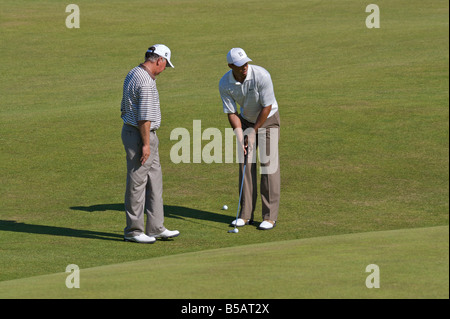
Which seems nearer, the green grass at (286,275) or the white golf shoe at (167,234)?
the green grass at (286,275)

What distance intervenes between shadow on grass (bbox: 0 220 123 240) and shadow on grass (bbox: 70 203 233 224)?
3.03 ft

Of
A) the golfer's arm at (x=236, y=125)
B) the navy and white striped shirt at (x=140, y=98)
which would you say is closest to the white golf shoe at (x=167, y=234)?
the navy and white striped shirt at (x=140, y=98)

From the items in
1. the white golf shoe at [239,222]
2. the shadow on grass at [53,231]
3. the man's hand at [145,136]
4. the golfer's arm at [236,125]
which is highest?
the golfer's arm at [236,125]

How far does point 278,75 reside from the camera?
22.5 m

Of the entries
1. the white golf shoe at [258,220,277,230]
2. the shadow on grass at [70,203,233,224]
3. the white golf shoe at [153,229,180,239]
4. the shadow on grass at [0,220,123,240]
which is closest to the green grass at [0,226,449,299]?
the white golf shoe at [153,229,180,239]

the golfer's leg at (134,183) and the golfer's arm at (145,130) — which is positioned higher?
the golfer's arm at (145,130)

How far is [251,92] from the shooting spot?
30.8 feet

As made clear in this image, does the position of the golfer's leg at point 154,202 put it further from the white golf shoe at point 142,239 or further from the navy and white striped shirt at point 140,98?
the navy and white striped shirt at point 140,98

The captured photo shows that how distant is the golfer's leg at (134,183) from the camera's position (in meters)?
8.83

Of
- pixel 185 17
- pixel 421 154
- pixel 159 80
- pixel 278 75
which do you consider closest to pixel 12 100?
pixel 159 80

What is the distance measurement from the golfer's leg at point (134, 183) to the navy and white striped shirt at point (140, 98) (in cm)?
16

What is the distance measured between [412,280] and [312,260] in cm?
104

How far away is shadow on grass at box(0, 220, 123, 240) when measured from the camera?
928 cm

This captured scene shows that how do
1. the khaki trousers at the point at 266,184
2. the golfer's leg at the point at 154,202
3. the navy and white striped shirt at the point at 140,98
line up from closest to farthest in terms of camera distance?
the navy and white striped shirt at the point at 140,98, the golfer's leg at the point at 154,202, the khaki trousers at the point at 266,184
